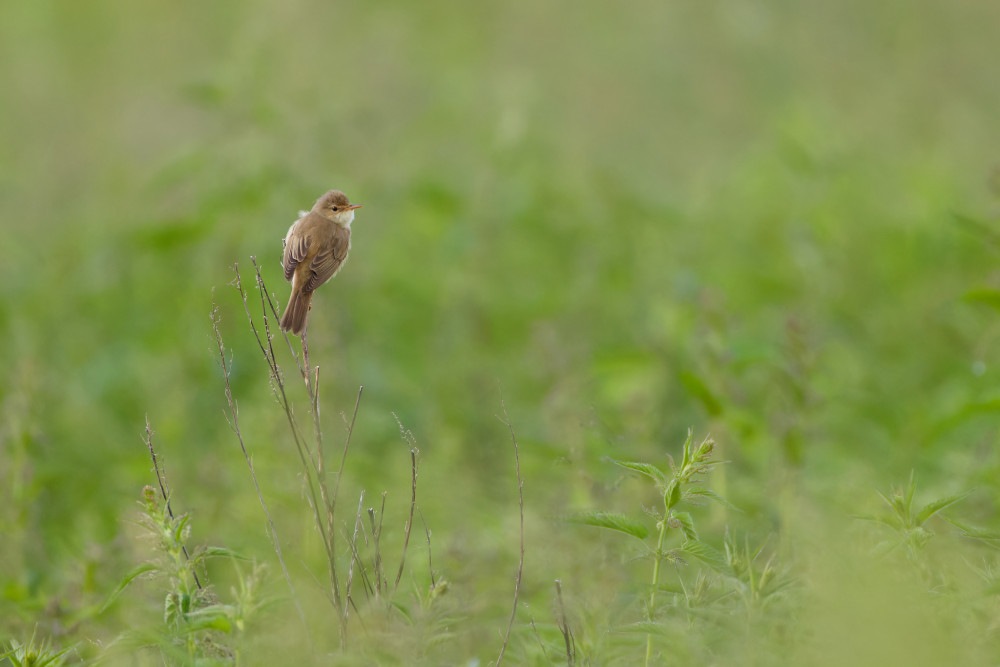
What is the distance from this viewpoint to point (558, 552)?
305 cm

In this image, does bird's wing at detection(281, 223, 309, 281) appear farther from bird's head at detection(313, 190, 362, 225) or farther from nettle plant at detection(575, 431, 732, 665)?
nettle plant at detection(575, 431, 732, 665)

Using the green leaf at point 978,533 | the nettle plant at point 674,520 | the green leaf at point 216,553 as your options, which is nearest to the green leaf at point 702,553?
the nettle plant at point 674,520

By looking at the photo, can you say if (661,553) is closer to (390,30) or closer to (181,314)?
(181,314)

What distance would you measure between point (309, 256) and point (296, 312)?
0.14 m

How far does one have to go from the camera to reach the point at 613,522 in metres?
1.86

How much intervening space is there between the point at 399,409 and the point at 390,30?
7092mm

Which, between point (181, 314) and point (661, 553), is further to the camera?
point (181, 314)

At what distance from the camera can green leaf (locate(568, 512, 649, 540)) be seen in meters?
1.84

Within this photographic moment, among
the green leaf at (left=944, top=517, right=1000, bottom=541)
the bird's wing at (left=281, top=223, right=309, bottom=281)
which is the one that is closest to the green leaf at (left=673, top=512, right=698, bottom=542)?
the green leaf at (left=944, top=517, right=1000, bottom=541)

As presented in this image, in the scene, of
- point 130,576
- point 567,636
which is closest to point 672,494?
point 567,636

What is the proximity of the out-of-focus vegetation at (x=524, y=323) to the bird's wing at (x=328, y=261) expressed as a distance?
648 mm

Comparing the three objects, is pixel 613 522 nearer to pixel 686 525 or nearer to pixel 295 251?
pixel 686 525

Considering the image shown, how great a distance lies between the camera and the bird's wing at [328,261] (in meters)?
2.21

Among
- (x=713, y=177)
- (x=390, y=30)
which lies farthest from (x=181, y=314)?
(x=390, y=30)
